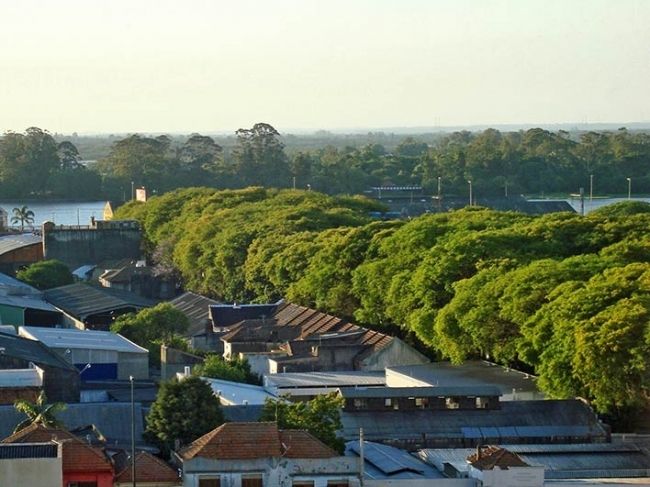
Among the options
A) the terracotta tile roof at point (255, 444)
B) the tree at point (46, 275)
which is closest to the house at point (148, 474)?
the terracotta tile roof at point (255, 444)

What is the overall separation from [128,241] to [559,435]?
149 ft

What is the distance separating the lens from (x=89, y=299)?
Result: 52.9 meters

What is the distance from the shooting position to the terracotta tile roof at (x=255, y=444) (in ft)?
78.3

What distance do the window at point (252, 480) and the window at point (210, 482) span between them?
1.01 feet

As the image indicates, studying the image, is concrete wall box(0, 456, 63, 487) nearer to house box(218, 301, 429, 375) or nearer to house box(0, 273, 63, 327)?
house box(218, 301, 429, 375)

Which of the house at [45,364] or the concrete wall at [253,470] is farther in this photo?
the house at [45,364]

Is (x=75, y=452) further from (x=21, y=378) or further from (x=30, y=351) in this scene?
(x=30, y=351)

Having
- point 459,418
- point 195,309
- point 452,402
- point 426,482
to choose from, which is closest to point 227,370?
point 452,402

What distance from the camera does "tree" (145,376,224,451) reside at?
26.9m

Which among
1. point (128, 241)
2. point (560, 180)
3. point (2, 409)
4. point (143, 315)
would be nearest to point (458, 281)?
point (143, 315)

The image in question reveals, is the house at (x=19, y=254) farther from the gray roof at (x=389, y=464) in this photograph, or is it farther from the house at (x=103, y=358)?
the gray roof at (x=389, y=464)

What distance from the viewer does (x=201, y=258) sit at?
6209cm

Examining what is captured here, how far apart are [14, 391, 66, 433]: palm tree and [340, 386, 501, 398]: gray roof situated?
558 cm

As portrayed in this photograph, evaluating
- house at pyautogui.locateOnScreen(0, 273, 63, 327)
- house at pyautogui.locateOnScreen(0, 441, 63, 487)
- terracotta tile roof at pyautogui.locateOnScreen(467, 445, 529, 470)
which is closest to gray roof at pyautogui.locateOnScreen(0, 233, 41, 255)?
house at pyautogui.locateOnScreen(0, 273, 63, 327)
